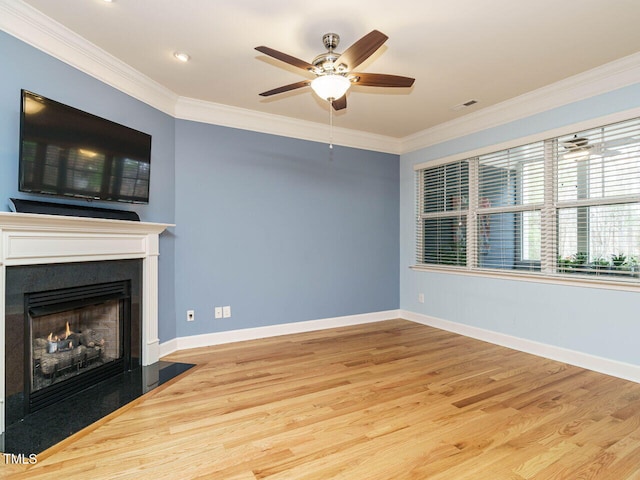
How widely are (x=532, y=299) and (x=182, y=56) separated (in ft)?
13.0

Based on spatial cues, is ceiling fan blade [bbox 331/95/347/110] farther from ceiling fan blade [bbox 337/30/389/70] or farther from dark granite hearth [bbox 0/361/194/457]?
dark granite hearth [bbox 0/361/194/457]

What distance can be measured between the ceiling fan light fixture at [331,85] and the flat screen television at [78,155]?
166cm

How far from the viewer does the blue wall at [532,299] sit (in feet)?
9.80

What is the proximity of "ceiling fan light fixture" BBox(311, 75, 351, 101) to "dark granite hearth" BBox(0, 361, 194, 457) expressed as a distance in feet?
8.27

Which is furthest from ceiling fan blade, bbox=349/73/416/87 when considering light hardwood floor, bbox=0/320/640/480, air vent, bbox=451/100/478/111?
light hardwood floor, bbox=0/320/640/480

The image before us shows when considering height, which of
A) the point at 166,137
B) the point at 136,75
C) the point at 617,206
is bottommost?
the point at 617,206

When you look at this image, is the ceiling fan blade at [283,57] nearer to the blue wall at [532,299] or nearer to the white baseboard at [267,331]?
the blue wall at [532,299]

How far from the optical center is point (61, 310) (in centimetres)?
251

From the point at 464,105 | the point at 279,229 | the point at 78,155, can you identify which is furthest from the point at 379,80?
the point at 279,229

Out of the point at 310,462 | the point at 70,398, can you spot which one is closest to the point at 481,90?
the point at 310,462

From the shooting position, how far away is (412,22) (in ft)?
7.86

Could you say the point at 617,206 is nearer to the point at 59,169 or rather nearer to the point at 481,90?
the point at 481,90

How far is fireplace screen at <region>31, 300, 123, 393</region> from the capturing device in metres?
2.44

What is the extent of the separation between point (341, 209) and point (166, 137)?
2.27 metres
